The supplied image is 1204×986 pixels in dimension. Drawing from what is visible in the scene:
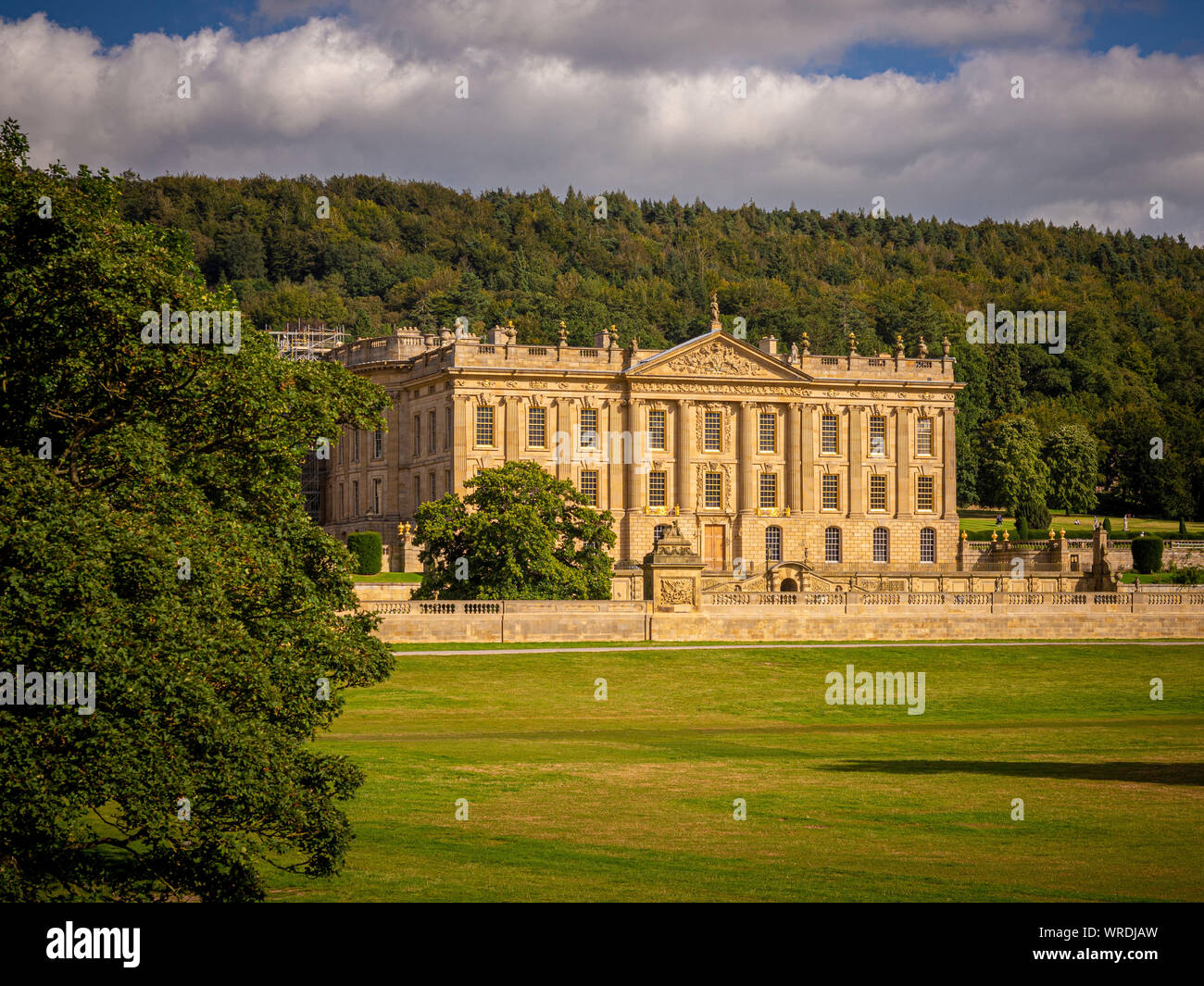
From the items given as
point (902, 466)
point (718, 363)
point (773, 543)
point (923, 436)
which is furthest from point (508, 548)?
point (923, 436)

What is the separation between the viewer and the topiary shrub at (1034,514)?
106125 mm

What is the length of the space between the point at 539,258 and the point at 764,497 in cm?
8960

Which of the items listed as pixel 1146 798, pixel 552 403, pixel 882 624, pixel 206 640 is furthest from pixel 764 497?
pixel 206 640

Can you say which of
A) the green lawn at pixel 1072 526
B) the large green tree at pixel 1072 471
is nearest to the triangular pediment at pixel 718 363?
the green lawn at pixel 1072 526

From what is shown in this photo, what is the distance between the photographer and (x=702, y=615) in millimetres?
52344

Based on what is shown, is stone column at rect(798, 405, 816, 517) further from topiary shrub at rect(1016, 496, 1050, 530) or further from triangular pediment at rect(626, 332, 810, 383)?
topiary shrub at rect(1016, 496, 1050, 530)

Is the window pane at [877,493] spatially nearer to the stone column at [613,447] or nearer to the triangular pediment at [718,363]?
the triangular pediment at [718,363]

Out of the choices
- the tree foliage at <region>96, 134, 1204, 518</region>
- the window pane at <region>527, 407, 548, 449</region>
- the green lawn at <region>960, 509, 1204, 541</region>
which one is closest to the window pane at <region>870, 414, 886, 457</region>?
the green lawn at <region>960, 509, 1204, 541</region>

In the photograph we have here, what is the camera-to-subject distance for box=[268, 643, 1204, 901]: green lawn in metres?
18.4

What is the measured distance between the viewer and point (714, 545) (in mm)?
87938

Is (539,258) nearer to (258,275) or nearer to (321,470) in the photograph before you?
(258,275)
